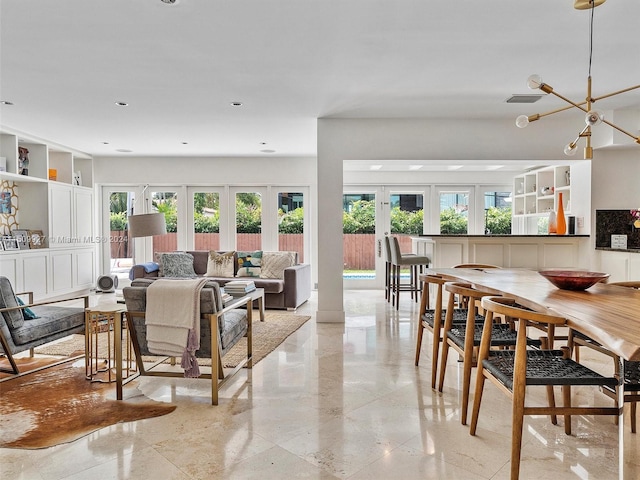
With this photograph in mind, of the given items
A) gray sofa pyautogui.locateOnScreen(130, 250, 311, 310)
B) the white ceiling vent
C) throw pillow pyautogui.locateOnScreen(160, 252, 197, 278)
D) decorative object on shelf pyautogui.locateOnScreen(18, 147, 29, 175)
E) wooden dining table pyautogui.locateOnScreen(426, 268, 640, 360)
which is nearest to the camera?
wooden dining table pyautogui.locateOnScreen(426, 268, 640, 360)

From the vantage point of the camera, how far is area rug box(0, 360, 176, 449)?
2377mm

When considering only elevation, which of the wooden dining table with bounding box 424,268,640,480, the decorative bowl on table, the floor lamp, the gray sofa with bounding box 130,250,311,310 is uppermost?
the floor lamp

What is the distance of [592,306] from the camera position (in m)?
2.08

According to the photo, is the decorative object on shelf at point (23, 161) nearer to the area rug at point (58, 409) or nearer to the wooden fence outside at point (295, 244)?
the wooden fence outside at point (295, 244)

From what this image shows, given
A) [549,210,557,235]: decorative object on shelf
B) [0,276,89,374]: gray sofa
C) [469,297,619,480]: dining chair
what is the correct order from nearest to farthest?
[469,297,619,480]: dining chair → [0,276,89,374]: gray sofa → [549,210,557,235]: decorative object on shelf

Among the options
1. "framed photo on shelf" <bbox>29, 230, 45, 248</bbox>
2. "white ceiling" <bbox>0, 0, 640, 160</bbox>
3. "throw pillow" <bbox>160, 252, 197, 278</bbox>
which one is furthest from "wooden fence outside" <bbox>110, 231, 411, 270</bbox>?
"white ceiling" <bbox>0, 0, 640, 160</bbox>

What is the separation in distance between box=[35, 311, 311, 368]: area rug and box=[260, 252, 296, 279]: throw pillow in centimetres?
106

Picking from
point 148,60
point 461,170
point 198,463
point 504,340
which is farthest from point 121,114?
point 461,170

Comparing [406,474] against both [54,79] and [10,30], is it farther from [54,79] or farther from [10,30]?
[54,79]

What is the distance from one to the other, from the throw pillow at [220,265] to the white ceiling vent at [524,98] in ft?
14.9

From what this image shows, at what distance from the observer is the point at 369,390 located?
304cm

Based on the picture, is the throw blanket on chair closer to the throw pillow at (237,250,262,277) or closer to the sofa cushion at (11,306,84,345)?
the sofa cushion at (11,306,84,345)

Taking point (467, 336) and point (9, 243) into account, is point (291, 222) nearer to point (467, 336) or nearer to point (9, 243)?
point (9, 243)

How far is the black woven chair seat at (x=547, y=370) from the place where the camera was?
1872 millimetres
